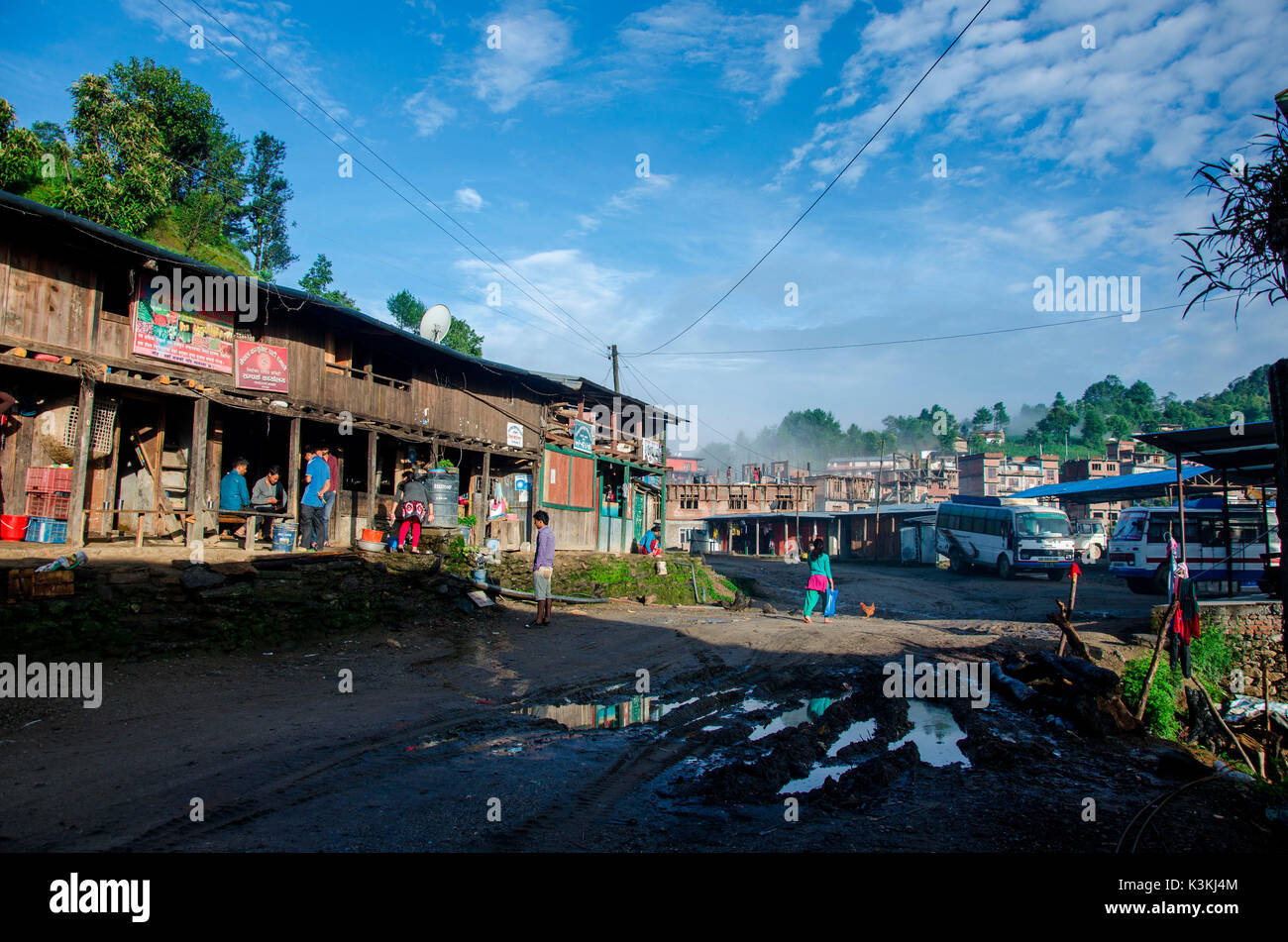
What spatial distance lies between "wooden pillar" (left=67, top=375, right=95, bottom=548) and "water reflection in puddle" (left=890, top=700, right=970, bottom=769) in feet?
42.5

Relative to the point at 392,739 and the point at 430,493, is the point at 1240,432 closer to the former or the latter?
the point at 392,739

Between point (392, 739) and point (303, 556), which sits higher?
point (303, 556)

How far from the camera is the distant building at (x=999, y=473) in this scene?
6156cm

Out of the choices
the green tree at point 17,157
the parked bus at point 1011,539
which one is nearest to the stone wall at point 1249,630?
the parked bus at point 1011,539

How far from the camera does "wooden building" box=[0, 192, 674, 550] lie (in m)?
12.7

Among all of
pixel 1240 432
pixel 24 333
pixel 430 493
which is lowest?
pixel 430 493

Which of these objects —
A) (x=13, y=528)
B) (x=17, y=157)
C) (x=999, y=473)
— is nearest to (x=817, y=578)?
(x=13, y=528)

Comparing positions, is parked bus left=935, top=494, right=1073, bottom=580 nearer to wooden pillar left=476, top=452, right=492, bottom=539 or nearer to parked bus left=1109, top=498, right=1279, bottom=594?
parked bus left=1109, top=498, right=1279, bottom=594

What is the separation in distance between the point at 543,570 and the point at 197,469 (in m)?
7.39

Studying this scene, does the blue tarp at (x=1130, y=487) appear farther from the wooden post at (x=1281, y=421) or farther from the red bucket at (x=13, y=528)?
the red bucket at (x=13, y=528)
